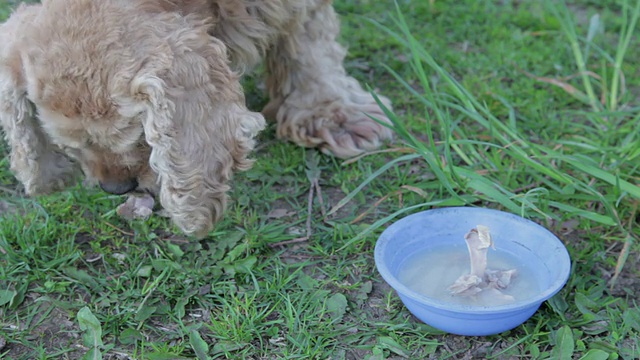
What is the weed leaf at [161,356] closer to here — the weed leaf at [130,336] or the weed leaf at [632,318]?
the weed leaf at [130,336]

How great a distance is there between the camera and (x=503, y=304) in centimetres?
206

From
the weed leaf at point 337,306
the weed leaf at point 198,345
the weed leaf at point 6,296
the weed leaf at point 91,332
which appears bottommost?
the weed leaf at point 6,296

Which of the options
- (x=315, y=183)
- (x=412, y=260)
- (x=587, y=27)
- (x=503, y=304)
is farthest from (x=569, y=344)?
(x=587, y=27)

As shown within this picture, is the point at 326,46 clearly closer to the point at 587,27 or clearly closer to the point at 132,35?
the point at 132,35

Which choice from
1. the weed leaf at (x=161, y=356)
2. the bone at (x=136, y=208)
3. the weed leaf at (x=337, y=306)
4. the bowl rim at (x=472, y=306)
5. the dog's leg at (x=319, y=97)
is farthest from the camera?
the dog's leg at (x=319, y=97)

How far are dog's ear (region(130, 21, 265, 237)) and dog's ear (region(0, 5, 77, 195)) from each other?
14.9 inches

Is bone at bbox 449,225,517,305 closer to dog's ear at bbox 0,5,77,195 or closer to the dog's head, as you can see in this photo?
the dog's head

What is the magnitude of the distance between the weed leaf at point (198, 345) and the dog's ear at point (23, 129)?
689mm

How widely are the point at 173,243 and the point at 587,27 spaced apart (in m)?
2.30

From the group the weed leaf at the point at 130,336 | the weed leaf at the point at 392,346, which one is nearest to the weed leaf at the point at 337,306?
the weed leaf at the point at 392,346

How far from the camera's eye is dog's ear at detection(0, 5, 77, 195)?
2148 millimetres

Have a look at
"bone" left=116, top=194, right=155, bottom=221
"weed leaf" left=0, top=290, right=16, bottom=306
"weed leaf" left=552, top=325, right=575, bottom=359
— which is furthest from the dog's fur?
"weed leaf" left=552, top=325, right=575, bottom=359

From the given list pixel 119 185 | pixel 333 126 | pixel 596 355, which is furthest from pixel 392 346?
pixel 333 126

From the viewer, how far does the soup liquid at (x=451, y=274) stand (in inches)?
84.1
